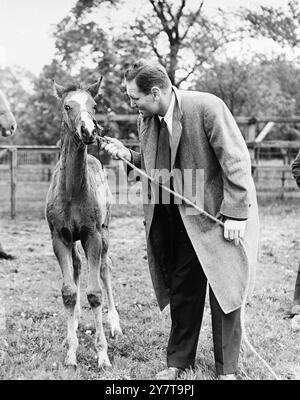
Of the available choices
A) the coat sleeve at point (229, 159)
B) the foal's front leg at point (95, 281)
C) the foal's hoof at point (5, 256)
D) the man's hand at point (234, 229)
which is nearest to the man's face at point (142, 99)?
the coat sleeve at point (229, 159)

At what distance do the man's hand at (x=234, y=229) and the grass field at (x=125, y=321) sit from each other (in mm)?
1117

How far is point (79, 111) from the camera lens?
4020 millimetres

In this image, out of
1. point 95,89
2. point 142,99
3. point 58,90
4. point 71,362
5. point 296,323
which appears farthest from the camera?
point 296,323

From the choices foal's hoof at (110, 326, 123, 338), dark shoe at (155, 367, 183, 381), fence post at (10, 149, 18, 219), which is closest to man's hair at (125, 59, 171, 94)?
dark shoe at (155, 367, 183, 381)

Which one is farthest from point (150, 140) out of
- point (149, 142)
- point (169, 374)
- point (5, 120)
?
point (5, 120)

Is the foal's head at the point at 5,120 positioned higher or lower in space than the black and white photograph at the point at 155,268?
higher

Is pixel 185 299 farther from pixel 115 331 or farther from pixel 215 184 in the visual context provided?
pixel 115 331

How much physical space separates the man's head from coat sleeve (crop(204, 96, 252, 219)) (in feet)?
1.00

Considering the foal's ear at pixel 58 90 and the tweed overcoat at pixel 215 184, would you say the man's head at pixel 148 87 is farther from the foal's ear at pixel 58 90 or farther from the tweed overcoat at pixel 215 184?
the foal's ear at pixel 58 90

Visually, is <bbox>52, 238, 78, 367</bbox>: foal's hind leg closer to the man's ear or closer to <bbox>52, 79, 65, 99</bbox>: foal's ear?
<bbox>52, 79, 65, 99</bbox>: foal's ear

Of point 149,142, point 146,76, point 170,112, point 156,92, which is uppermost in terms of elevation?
point 146,76

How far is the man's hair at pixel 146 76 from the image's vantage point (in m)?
3.45

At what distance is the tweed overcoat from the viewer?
3.39 meters

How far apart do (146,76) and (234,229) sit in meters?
1.15
